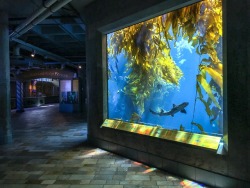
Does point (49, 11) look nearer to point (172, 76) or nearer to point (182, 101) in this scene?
point (172, 76)

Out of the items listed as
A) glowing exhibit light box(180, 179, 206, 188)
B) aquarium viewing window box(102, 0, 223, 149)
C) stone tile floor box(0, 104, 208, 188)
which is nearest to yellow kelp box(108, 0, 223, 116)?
aquarium viewing window box(102, 0, 223, 149)

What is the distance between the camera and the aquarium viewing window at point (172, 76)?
13.1 feet

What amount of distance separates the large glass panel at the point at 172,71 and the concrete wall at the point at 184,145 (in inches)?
11.6

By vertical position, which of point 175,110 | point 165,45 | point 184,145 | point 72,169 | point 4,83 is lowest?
point 72,169

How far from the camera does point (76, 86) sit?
19734mm

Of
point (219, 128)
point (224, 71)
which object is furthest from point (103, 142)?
point (224, 71)

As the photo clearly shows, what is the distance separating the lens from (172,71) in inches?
189

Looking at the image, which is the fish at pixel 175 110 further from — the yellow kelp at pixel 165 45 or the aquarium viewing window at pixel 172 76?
the yellow kelp at pixel 165 45

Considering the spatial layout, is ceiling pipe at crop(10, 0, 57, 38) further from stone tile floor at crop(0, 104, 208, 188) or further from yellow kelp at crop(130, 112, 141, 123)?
stone tile floor at crop(0, 104, 208, 188)

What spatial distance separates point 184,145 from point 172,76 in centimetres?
151

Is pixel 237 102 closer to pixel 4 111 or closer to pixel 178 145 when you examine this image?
pixel 178 145

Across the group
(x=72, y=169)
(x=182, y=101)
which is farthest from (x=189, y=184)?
(x=72, y=169)

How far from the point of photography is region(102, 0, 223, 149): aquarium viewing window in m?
4.00

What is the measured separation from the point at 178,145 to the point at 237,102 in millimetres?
1494
